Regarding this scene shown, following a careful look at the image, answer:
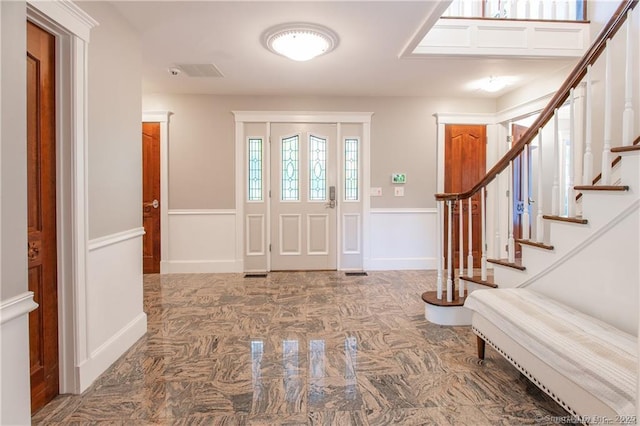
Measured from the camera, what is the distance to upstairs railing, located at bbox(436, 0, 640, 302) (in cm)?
190

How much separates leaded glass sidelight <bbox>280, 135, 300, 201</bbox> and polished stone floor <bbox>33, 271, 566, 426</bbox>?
Result: 1.87 metres

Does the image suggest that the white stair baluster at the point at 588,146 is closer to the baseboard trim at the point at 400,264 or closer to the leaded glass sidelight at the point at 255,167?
the baseboard trim at the point at 400,264

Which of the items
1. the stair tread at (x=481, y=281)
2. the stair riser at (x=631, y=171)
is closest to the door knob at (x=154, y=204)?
the stair tread at (x=481, y=281)

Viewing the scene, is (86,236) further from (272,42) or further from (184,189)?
(184,189)

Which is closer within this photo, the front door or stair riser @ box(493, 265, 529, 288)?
stair riser @ box(493, 265, 529, 288)

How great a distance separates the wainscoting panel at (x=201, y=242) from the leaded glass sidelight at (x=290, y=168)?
2.75 feet

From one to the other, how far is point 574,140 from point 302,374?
98.5 inches

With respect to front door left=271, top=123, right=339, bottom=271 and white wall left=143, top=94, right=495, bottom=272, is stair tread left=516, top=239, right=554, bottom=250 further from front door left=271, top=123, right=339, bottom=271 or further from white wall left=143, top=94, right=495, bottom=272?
front door left=271, top=123, right=339, bottom=271

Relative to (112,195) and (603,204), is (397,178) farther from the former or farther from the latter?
(112,195)

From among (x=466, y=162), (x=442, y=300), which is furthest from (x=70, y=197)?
(x=466, y=162)

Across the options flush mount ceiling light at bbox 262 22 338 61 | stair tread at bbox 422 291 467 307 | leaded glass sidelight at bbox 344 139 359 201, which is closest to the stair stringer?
stair tread at bbox 422 291 467 307

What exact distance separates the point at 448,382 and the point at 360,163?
11.0 ft

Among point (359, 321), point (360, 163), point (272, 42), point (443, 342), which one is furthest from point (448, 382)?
point (360, 163)

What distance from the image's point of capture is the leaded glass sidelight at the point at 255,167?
4.82 meters
